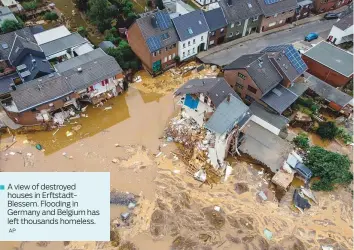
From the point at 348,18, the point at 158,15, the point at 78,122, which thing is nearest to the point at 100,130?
the point at 78,122

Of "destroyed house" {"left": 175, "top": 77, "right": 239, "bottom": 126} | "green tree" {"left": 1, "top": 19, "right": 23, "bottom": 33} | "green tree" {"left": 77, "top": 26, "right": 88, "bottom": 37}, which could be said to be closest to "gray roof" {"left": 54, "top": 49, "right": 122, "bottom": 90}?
"green tree" {"left": 77, "top": 26, "right": 88, "bottom": 37}

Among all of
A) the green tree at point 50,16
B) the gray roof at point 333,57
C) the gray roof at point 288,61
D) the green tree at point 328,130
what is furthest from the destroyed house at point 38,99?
the gray roof at point 333,57

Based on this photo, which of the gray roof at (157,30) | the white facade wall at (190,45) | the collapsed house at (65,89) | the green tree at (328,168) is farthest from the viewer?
the white facade wall at (190,45)

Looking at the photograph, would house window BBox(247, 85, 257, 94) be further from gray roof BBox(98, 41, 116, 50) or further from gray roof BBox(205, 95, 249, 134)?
gray roof BBox(98, 41, 116, 50)

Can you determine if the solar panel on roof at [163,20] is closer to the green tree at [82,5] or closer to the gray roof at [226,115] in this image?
the gray roof at [226,115]

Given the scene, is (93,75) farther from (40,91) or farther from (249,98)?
(249,98)
